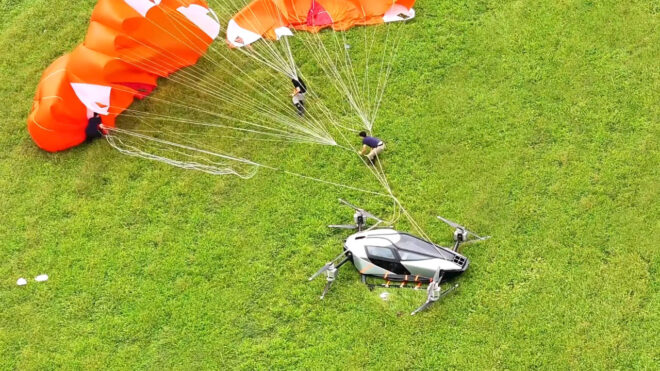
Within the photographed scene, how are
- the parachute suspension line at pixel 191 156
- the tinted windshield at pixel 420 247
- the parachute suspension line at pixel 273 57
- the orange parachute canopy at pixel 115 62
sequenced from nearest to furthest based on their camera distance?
the tinted windshield at pixel 420 247 → the orange parachute canopy at pixel 115 62 → the parachute suspension line at pixel 191 156 → the parachute suspension line at pixel 273 57

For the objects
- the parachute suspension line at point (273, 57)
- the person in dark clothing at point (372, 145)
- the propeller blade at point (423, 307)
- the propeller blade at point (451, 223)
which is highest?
the parachute suspension line at point (273, 57)

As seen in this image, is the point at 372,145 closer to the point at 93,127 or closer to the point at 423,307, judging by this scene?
the point at 423,307

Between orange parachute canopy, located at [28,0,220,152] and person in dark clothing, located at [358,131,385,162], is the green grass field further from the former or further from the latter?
orange parachute canopy, located at [28,0,220,152]

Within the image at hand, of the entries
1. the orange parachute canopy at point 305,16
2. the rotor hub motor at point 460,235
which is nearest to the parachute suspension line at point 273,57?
the orange parachute canopy at point 305,16

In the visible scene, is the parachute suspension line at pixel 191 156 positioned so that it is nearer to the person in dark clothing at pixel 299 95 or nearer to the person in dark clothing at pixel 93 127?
the person in dark clothing at pixel 93 127

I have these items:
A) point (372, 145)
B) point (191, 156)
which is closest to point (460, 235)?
point (372, 145)

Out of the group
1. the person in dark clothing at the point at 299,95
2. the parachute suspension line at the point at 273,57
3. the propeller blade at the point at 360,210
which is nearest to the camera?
the propeller blade at the point at 360,210

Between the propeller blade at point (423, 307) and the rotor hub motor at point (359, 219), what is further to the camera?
the rotor hub motor at point (359, 219)
